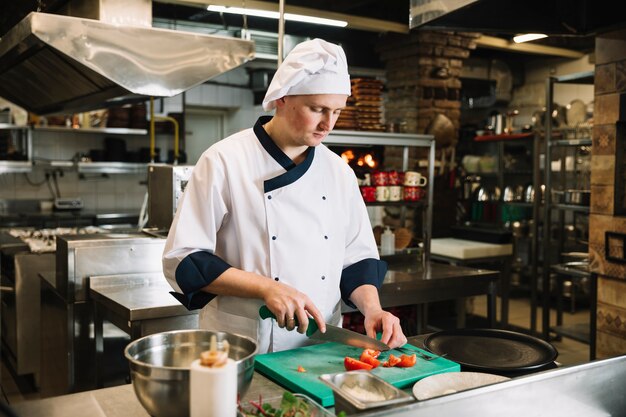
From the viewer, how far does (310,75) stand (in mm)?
1858

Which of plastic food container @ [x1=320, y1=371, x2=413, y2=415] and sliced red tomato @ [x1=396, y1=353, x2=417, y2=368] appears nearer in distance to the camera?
plastic food container @ [x1=320, y1=371, x2=413, y2=415]

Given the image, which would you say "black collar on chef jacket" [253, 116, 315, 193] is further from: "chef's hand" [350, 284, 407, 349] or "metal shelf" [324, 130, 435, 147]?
"metal shelf" [324, 130, 435, 147]

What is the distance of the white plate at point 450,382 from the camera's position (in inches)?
59.3

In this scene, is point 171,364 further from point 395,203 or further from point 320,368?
point 395,203

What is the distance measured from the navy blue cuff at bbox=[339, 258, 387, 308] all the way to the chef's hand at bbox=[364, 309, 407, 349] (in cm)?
19

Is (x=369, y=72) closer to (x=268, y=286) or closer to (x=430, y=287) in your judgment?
(x=430, y=287)

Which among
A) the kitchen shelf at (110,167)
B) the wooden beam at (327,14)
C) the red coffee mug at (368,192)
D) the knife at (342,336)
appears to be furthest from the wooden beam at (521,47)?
the knife at (342,336)

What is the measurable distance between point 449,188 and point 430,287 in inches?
105

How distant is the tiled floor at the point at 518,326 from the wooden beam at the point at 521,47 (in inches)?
110

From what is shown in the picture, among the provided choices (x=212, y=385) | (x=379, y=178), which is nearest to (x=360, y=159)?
(x=379, y=178)

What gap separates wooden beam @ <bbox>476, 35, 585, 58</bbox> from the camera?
6730 mm

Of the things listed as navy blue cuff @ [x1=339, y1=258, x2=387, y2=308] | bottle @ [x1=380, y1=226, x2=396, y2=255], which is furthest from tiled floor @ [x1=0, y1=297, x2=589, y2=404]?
bottle @ [x1=380, y1=226, x2=396, y2=255]

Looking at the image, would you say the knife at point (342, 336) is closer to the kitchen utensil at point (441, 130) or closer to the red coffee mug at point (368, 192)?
the red coffee mug at point (368, 192)

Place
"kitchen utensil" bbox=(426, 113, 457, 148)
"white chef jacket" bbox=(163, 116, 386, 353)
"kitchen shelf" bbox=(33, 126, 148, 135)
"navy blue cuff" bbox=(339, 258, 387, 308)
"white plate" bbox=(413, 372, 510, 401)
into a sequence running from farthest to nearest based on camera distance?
"kitchen shelf" bbox=(33, 126, 148, 135), "kitchen utensil" bbox=(426, 113, 457, 148), "navy blue cuff" bbox=(339, 258, 387, 308), "white chef jacket" bbox=(163, 116, 386, 353), "white plate" bbox=(413, 372, 510, 401)
